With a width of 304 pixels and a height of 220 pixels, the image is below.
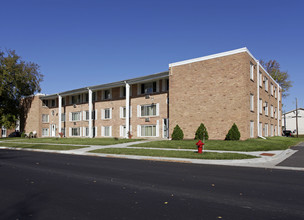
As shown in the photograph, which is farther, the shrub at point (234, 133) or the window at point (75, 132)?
the window at point (75, 132)

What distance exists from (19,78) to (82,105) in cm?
1392

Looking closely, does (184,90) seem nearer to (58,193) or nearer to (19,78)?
(58,193)

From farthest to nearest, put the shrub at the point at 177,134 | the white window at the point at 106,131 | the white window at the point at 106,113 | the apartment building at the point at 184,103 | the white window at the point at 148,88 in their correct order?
1. the white window at the point at 106,113
2. the white window at the point at 106,131
3. the white window at the point at 148,88
4. the shrub at the point at 177,134
5. the apartment building at the point at 184,103

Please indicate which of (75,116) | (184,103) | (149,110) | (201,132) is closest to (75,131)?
(75,116)

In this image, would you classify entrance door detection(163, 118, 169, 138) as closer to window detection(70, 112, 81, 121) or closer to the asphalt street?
window detection(70, 112, 81, 121)

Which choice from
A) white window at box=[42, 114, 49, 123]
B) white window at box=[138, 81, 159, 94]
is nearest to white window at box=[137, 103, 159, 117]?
white window at box=[138, 81, 159, 94]

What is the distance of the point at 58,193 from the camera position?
696 centimetres

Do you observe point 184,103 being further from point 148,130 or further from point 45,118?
point 45,118

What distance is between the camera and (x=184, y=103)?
29156mm

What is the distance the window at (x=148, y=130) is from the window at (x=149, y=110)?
5.09ft

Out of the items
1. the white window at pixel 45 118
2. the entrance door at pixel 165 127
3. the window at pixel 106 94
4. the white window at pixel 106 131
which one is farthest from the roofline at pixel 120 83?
the white window at pixel 45 118

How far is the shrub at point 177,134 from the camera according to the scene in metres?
28.4

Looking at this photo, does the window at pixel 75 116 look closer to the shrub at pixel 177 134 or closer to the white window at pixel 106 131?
the white window at pixel 106 131

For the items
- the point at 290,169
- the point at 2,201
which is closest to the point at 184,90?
the point at 290,169
